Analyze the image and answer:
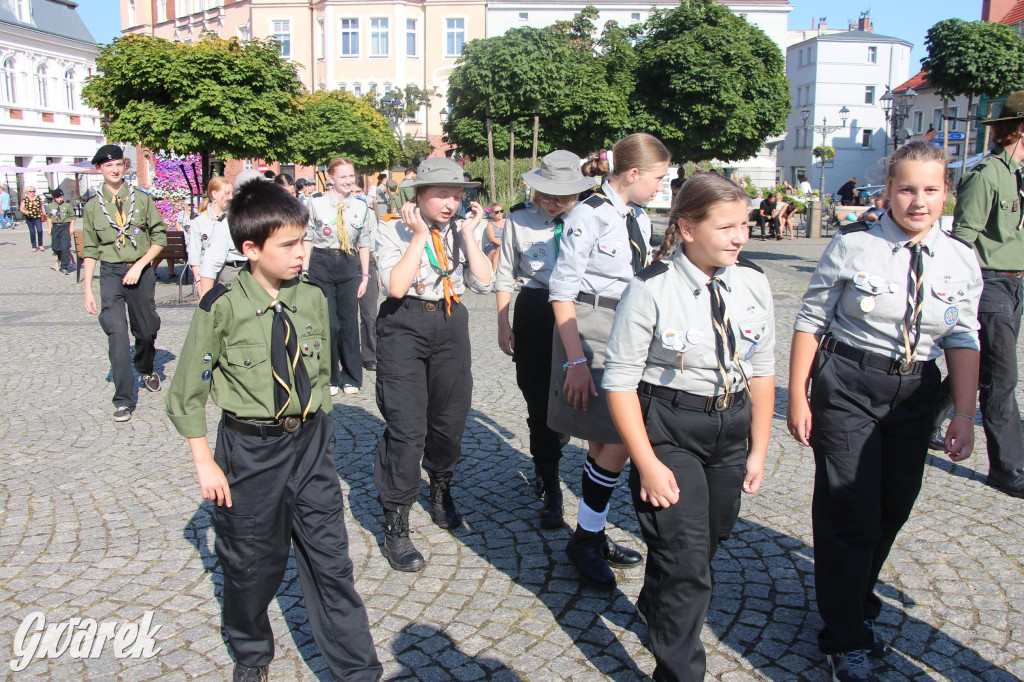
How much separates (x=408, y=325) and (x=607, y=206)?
114cm

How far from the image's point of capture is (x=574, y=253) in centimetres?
381

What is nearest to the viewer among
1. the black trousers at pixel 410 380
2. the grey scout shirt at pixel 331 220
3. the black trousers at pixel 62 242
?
the black trousers at pixel 410 380

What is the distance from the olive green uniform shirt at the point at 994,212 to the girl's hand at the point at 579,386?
98.0 inches

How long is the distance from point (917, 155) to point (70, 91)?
6223 centimetres

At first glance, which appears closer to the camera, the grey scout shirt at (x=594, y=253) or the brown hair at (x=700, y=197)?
the brown hair at (x=700, y=197)

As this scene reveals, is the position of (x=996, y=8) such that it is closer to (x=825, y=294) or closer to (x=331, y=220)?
(x=331, y=220)

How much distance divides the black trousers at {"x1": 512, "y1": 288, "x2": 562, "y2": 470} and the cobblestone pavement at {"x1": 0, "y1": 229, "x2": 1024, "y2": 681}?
421mm

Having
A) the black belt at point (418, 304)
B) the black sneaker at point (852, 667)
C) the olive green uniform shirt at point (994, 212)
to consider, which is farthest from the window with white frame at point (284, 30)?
the black sneaker at point (852, 667)

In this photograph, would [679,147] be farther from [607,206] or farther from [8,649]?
[8,649]

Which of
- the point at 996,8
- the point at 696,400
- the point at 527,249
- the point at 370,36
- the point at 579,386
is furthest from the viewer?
the point at 370,36

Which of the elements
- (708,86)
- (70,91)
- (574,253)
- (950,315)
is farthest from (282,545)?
(70,91)

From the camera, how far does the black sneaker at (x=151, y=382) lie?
7625mm

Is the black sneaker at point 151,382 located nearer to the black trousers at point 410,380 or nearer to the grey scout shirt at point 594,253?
the black trousers at point 410,380

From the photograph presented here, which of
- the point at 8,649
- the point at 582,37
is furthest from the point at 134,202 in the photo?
the point at 582,37
